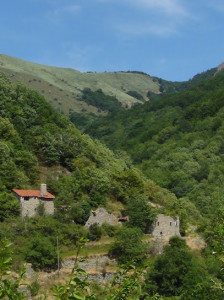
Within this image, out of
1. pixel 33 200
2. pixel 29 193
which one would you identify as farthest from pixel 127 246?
pixel 29 193

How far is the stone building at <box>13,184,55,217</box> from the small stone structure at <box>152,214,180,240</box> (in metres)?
10.4

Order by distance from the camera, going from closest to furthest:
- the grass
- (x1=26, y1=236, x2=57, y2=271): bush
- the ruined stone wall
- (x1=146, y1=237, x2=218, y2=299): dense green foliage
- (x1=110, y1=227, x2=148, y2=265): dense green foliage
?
(x1=26, y1=236, x2=57, y2=271): bush < (x1=146, y1=237, x2=218, y2=299): dense green foliage < the grass < (x1=110, y1=227, x2=148, y2=265): dense green foliage < the ruined stone wall

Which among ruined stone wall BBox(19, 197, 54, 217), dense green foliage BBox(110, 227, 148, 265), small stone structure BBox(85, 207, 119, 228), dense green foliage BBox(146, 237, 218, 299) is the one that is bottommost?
dense green foliage BBox(146, 237, 218, 299)

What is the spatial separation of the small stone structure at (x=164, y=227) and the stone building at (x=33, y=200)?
408 inches

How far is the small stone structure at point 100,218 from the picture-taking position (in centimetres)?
4462

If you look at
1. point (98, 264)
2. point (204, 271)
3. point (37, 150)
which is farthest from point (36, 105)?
point (204, 271)

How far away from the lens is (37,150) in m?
53.6

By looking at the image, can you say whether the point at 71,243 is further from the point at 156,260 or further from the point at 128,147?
the point at 128,147

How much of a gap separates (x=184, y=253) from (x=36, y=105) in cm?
2909

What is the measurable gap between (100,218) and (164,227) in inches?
247

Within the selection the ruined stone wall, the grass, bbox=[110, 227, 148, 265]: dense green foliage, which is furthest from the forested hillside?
the ruined stone wall

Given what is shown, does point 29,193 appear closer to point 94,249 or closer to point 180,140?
point 94,249

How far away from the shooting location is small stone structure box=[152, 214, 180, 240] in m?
46.3

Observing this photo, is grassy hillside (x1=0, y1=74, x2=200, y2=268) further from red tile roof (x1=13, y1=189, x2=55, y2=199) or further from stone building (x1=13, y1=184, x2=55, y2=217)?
red tile roof (x1=13, y1=189, x2=55, y2=199)
